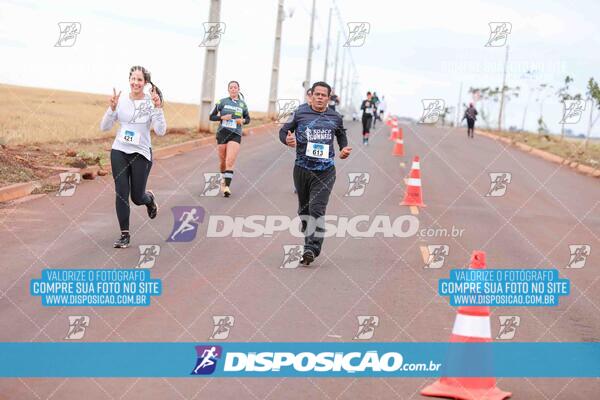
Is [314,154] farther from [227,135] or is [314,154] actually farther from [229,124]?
[227,135]

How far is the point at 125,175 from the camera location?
39.7 feet

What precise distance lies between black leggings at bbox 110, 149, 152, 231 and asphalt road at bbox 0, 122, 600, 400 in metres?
0.49

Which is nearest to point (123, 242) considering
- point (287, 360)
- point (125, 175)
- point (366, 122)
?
point (125, 175)

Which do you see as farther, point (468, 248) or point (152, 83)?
point (468, 248)

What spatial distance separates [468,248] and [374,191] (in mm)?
6853

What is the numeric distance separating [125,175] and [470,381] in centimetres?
658

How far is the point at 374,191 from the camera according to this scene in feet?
66.8

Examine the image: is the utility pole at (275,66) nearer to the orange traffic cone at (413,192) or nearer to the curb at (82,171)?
the curb at (82,171)

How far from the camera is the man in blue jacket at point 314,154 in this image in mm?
11398

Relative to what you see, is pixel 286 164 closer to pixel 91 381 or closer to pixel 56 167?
pixel 56 167

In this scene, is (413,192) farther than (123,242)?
Yes

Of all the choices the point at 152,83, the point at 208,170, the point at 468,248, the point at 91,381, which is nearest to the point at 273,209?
the point at 468,248

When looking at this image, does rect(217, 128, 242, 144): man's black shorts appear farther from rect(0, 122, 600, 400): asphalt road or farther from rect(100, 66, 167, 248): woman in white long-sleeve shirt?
rect(100, 66, 167, 248): woman in white long-sleeve shirt

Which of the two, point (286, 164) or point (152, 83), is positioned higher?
point (152, 83)
